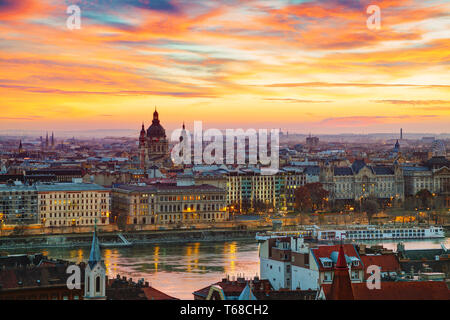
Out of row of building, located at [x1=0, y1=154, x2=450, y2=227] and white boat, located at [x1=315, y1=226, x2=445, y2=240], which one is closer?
white boat, located at [x1=315, y1=226, x2=445, y2=240]

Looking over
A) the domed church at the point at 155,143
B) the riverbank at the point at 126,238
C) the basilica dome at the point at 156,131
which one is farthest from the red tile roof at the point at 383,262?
the basilica dome at the point at 156,131

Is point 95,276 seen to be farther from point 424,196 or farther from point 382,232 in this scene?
point 424,196

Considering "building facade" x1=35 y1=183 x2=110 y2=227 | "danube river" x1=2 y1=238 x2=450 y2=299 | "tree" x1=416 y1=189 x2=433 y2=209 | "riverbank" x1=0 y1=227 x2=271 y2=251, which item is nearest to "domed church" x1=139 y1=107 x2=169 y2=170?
"tree" x1=416 y1=189 x2=433 y2=209

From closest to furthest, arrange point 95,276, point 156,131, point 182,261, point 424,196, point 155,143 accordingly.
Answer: point 95,276, point 182,261, point 424,196, point 155,143, point 156,131

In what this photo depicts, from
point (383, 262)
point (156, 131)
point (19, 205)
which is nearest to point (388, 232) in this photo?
point (19, 205)

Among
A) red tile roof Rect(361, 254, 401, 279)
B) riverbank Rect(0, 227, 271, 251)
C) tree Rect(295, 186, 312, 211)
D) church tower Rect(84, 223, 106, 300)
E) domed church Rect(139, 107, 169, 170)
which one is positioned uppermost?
domed church Rect(139, 107, 169, 170)

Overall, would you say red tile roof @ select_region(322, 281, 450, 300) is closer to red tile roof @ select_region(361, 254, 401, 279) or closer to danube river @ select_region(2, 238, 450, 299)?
red tile roof @ select_region(361, 254, 401, 279)

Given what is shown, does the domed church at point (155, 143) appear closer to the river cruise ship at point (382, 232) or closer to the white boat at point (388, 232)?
the river cruise ship at point (382, 232)

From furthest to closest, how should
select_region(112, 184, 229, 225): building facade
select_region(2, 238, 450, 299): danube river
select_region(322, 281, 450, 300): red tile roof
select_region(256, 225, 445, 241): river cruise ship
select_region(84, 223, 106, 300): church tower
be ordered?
1. select_region(112, 184, 229, 225): building facade
2. select_region(256, 225, 445, 241): river cruise ship
3. select_region(2, 238, 450, 299): danube river
4. select_region(322, 281, 450, 300): red tile roof
5. select_region(84, 223, 106, 300): church tower
